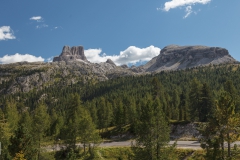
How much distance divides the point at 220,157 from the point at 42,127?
3709cm

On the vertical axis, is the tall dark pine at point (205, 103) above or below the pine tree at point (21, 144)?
above

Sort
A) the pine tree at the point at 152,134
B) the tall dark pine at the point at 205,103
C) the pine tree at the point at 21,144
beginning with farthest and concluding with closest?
the tall dark pine at the point at 205,103 < the pine tree at the point at 21,144 < the pine tree at the point at 152,134

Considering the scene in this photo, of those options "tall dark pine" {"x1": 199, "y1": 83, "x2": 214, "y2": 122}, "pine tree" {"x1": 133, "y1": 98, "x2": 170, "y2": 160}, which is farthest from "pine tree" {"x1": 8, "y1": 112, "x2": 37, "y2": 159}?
"tall dark pine" {"x1": 199, "y1": 83, "x2": 214, "y2": 122}

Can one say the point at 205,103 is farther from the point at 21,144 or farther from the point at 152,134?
the point at 21,144

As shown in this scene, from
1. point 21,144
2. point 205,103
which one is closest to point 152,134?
point 21,144

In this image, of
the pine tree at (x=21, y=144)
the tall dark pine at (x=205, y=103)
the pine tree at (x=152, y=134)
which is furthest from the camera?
the tall dark pine at (x=205, y=103)

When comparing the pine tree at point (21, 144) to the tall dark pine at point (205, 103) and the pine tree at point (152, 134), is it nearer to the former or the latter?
the pine tree at point (152, 134)

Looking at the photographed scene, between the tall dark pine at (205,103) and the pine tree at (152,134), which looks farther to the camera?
the tall dark pine at (205,103)

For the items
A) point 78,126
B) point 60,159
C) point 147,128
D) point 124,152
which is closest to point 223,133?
point 147,128

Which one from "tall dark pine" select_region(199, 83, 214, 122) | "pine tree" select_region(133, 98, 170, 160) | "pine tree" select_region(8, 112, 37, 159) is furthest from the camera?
"tall dark pine" select_region(199, 83, 214, 122)

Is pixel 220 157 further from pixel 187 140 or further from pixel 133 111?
pixel 133 111

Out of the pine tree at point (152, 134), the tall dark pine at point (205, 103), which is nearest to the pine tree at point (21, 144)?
the pine tree at point (152, 134)

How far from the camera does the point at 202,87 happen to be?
247 feet

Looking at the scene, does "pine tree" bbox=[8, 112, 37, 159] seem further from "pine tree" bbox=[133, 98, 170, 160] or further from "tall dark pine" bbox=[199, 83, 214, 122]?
"tall dark pine" bbox=[199, 83, 214, 122]
